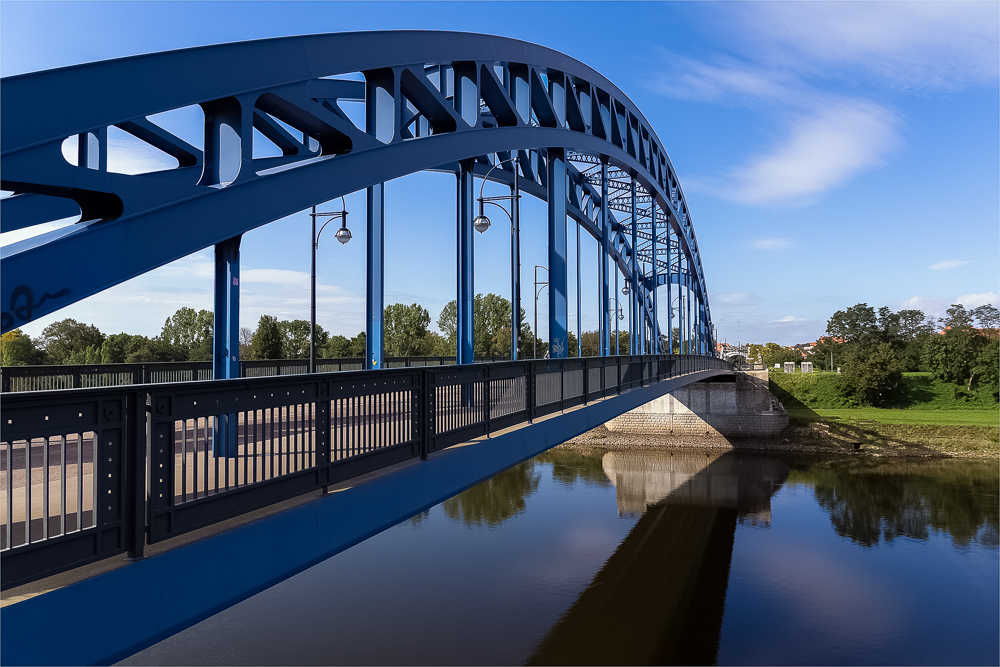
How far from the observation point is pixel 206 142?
6816 millimetres

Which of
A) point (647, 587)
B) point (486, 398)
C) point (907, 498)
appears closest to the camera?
point (486, 398)

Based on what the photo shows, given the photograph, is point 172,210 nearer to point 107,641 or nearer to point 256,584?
point 256,584

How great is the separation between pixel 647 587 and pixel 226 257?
1358cm

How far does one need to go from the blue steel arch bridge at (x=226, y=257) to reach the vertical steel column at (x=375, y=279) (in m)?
0.11

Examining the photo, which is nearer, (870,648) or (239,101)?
(239,101)

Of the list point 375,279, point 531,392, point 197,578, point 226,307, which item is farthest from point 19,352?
point 197,578

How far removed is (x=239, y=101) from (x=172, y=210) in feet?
4.95

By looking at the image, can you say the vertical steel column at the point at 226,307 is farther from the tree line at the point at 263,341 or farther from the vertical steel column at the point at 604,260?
the tree line at the point at 263,341

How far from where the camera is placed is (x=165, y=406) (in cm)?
389

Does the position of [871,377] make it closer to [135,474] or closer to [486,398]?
[486,398]

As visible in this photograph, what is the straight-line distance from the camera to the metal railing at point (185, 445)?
3338 mm

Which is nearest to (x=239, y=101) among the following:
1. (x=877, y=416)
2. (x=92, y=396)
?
(x=92, y=396)

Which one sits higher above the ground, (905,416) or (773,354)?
(773,354)

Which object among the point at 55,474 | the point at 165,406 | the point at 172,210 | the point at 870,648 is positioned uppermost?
the point at 172,210
